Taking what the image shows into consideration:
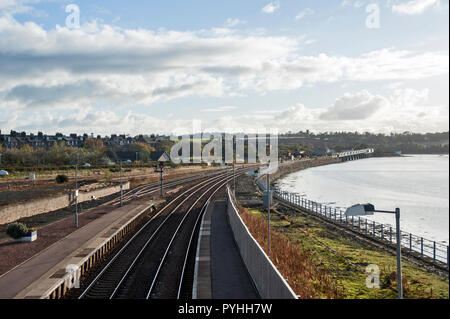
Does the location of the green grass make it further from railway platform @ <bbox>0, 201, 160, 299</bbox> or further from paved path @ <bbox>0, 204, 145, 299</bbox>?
paved path @ <bbox>0, 204, 145, 299</bbox>

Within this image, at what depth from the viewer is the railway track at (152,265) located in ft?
60.6

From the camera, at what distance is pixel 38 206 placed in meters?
40.8

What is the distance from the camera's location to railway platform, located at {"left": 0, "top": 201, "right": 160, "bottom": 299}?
1694 centimetres

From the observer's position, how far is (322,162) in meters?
186

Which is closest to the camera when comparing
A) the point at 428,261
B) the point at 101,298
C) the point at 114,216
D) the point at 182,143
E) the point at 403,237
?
the point at 101,298

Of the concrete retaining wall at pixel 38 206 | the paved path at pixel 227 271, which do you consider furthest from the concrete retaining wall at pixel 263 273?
the concrete retaining wall at pixel 38 206

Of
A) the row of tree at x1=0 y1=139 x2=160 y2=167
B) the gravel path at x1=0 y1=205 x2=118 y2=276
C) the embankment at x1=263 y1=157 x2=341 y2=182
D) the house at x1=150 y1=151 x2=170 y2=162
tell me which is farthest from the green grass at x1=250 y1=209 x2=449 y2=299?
the house at x1=150 y1=151 x2=170 y2=162

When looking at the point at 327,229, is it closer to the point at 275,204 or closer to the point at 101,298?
the point at 275,204

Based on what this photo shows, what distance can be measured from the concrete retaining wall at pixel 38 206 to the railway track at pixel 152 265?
12586 mm

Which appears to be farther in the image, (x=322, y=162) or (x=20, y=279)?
(x=322, y=162)

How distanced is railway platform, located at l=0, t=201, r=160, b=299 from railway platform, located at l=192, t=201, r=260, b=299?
6.49 meters

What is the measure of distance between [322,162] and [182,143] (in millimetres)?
69029

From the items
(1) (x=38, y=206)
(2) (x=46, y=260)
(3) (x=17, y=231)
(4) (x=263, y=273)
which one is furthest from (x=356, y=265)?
(1) (x=38, y=206)
